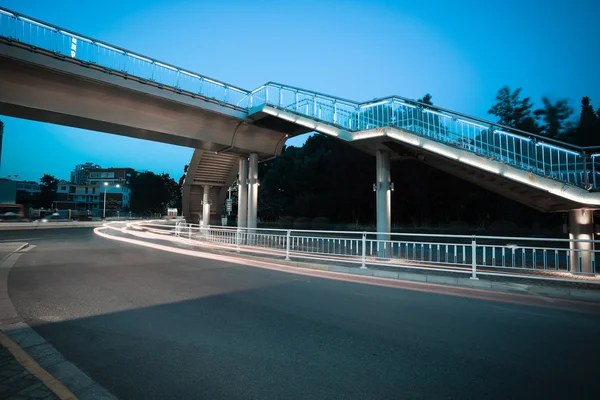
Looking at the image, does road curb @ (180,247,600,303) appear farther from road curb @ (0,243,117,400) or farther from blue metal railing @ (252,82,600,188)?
road curb @ (0,243,117,400)

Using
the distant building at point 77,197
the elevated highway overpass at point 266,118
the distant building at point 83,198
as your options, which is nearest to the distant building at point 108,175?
the distant building at point 83,198

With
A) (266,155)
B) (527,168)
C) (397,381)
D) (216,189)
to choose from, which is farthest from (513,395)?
(216,189)

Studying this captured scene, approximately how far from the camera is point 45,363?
3.70 metres

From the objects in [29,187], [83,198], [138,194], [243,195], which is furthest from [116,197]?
[243,195]

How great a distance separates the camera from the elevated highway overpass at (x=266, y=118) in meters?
10.7

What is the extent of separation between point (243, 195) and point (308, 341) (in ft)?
65.1

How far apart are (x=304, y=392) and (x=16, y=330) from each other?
4.44m

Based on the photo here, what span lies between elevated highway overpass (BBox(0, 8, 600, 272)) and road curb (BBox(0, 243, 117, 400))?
1186 centimetres

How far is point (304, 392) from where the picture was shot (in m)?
3.19

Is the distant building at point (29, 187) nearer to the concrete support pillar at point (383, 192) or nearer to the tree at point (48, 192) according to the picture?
the tree at point (48, 192)

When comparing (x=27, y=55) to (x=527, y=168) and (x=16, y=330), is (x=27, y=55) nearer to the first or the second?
(x=16, y=330)

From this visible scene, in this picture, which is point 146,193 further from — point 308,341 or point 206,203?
point 308,341

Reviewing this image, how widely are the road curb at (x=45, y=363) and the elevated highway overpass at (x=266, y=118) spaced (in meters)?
11.9

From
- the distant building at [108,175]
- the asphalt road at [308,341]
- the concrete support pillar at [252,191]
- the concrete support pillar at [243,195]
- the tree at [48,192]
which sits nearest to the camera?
the asphalt road at [308,341]
